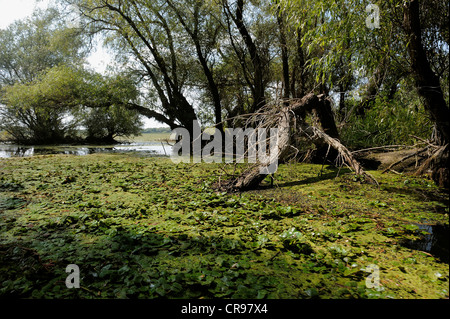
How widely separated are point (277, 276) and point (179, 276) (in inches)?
27.0

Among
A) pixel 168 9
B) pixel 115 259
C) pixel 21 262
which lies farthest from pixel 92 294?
pixel 168 9

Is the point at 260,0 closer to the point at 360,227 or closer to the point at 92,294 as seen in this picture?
the point at 360,227

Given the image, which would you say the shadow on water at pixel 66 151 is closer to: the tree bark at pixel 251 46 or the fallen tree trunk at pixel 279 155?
the tree bark at pixel 251 46

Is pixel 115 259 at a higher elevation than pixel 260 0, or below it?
below

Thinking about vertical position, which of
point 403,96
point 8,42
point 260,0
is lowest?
point 403,96

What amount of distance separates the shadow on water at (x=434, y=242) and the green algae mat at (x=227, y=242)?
11 millimetres

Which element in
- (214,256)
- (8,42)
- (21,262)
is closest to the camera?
(21,262)

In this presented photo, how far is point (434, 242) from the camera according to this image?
219cm

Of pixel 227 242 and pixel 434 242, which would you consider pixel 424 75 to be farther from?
pixel 227 242

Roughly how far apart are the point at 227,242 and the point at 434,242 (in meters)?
1.84

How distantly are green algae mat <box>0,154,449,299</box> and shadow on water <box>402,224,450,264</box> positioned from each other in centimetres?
1

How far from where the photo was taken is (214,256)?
2.05 metres

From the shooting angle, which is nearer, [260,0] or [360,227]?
[360,227]

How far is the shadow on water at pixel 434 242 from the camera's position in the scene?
202 centimetres
